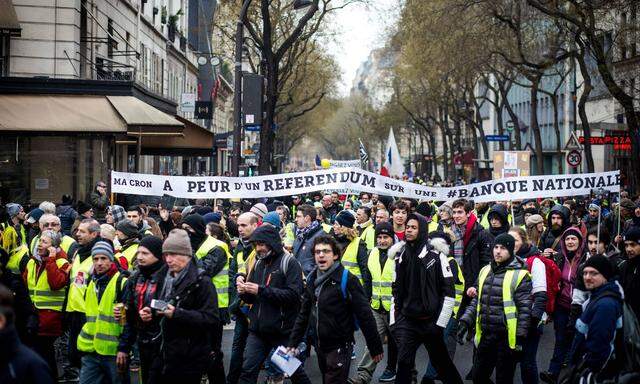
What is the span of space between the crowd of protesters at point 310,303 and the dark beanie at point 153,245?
18 mm

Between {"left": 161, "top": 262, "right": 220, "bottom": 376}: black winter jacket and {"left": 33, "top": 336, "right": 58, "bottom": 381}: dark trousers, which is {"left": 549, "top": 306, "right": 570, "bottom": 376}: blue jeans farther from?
{"left": 33, "top": 336, "right": 58, "bottom": 381}: dark trousers

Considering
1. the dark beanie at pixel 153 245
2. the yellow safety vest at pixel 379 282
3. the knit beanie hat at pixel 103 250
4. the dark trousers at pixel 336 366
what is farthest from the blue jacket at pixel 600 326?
the knit beanie hat at pixel 103 250

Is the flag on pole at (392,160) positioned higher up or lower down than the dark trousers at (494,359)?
higher up

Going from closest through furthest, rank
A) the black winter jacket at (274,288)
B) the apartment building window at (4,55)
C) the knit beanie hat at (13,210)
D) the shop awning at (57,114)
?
the black winter jacket at (274,288), the knit beanie hat at (13,210), the shop awning at (57,114), the apartment building window at (4,55)

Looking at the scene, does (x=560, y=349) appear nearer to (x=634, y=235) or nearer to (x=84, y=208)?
(x=634, y=235)

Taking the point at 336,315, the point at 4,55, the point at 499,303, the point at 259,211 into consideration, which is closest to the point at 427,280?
the point at 499,303

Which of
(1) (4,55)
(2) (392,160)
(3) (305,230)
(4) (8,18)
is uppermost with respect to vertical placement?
(4) (8,18)

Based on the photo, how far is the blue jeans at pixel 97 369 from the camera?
8.19m

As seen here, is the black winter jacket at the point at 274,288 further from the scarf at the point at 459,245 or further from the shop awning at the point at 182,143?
the shop awning at the point at 182,143

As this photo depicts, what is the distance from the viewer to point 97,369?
27.1ft

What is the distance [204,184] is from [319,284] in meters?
6.11

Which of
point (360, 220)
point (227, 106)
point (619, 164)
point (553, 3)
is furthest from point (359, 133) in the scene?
point (360, 220)

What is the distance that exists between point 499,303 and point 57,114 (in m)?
14.4

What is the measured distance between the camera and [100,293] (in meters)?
8.34
